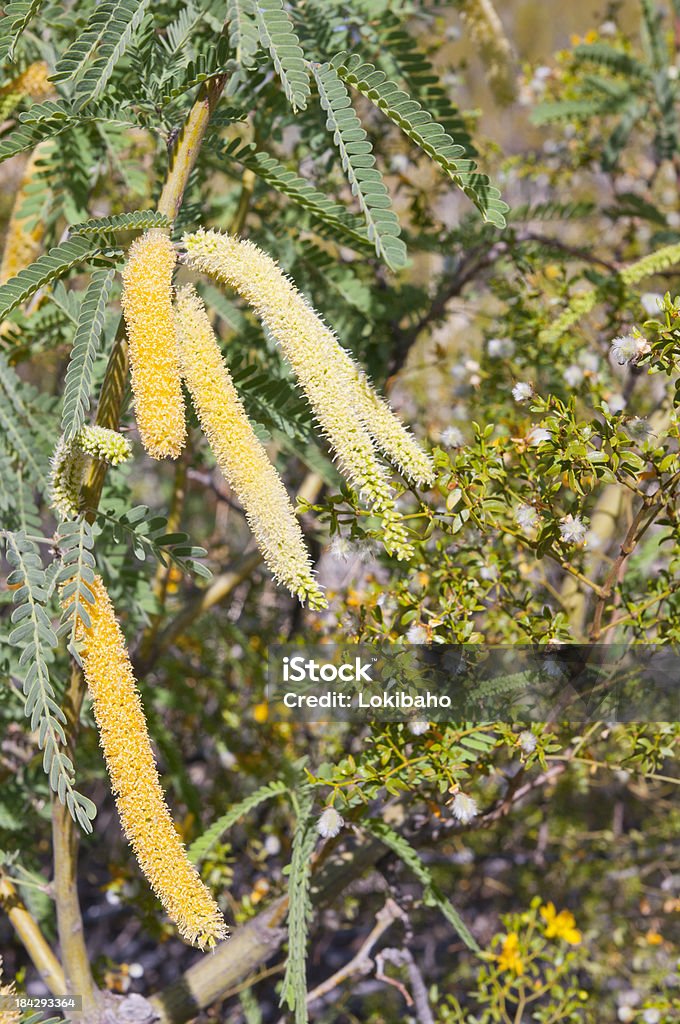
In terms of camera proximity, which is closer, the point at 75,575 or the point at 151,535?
the point at 75,575

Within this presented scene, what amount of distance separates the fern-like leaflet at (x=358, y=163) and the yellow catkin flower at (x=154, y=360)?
21 cm

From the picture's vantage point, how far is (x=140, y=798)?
748 millimetres

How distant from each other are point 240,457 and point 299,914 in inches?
21.4

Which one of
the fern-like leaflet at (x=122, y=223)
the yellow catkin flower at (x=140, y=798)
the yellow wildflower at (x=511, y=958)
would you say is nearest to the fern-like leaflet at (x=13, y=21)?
the fern-like leaflet at (x=122, y=223)

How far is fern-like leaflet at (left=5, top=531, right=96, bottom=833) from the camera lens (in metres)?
0.77

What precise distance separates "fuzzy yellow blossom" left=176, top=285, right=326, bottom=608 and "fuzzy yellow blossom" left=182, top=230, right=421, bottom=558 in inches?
2.0

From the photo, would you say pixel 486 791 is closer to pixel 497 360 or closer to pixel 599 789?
pixel 599 789

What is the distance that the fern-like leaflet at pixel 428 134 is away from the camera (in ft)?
2.63

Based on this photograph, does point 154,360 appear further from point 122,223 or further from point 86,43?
point 86,43

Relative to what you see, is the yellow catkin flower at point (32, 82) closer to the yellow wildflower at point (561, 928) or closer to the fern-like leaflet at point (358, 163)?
the fern-like leaflet at point (358, 163)

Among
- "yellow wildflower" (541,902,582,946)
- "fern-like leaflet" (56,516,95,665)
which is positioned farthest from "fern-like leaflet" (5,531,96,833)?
"yellow wildflower" (541,902,582,946)

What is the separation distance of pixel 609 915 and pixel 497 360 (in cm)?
121

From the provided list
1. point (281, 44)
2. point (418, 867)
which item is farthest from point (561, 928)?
point (281, 44)

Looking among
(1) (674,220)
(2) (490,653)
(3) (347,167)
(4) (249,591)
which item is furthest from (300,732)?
(1) (674,220)
